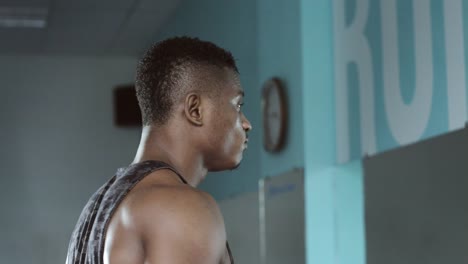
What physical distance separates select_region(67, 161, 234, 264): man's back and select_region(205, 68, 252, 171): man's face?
0.08 m

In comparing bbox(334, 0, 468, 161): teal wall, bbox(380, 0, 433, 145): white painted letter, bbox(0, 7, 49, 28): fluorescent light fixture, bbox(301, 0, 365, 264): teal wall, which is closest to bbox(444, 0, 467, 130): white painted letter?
bbox(334, 0, 468, 161): teal wall

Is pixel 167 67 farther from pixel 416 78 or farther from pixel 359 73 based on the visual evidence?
pixel 359 73

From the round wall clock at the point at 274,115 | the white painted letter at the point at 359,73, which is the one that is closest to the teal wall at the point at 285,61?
the round wall clock at the point at 274,115

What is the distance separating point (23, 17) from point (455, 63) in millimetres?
3933

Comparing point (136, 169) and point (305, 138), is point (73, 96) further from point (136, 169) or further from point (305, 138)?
point (136, 169)

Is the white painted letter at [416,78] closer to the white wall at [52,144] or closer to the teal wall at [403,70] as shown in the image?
the teal wall at [403,70]

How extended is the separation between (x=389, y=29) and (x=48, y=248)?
447cm

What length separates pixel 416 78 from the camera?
2611 mm

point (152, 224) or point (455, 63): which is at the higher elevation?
point (455, 63)

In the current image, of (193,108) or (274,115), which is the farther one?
(274,115)

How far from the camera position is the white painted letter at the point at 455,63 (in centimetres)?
232

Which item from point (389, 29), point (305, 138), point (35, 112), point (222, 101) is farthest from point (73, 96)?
point (222, 101)

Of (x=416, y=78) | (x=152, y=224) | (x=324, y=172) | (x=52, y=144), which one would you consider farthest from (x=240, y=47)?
(x=152, y=224)

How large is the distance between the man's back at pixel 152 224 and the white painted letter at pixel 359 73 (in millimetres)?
1899
